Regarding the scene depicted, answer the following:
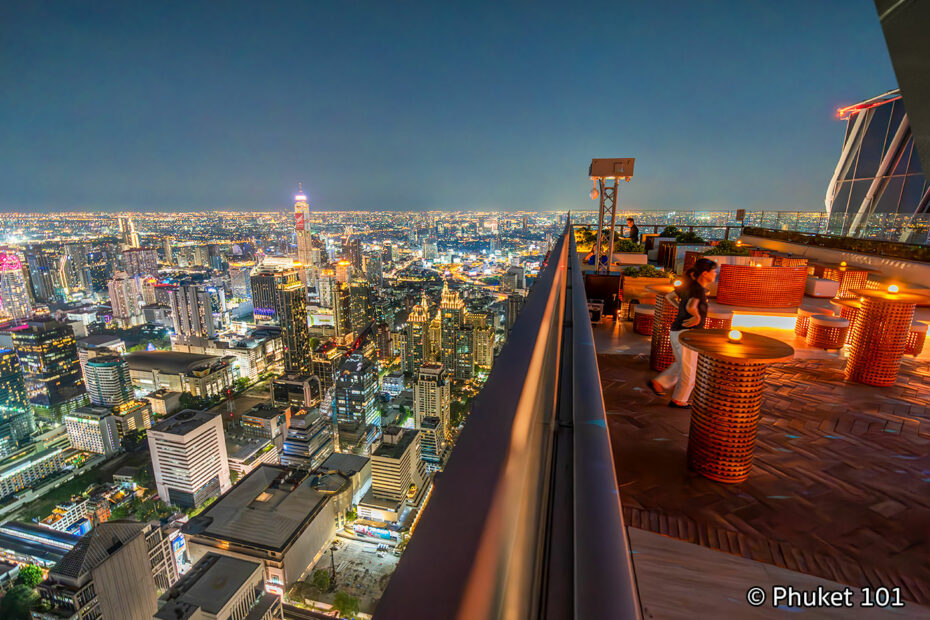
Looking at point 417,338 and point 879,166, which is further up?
point 879,166

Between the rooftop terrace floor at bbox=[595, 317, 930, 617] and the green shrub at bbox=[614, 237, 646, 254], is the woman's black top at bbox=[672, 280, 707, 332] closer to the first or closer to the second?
the rooftop terrace floor at bbox=[595, 317, 930, 617]

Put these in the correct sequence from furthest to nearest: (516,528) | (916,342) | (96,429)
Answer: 1. (96,429)
2. (916,342)
3. (516,528)

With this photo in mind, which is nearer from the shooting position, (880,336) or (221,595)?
(880,336)

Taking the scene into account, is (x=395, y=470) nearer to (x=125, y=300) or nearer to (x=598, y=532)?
(x=598, y=532)

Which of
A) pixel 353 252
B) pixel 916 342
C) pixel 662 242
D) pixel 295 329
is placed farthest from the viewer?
pixel 353 252

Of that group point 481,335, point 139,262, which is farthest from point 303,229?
point 481,335

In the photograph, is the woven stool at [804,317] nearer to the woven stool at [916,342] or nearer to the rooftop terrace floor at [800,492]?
the woven stool at [916,342]

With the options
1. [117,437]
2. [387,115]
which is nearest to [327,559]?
[117,437]

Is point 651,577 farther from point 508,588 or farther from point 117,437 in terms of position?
point 117,437
